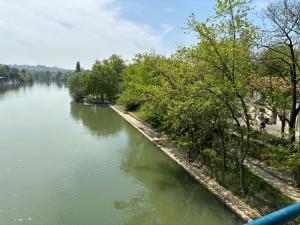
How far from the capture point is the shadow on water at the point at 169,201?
38.0ft

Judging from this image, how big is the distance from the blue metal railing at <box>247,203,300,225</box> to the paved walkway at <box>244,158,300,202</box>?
36.8 feet

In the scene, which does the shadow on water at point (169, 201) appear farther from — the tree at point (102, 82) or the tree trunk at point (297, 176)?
the tree at point (102, 82)

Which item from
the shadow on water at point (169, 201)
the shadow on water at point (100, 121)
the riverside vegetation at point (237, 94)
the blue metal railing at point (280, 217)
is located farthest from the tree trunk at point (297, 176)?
the shadow on water at point (100, 121)

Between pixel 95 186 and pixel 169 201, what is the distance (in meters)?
3.34

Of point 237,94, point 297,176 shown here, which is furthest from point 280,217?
point 297,176

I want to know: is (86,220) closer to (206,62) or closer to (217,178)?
(217,178)

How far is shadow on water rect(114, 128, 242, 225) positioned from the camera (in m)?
11.6

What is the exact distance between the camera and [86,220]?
11031 mm

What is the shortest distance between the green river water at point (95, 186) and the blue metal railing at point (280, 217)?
10298 mm

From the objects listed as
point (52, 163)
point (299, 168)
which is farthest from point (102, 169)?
point (299, 168)

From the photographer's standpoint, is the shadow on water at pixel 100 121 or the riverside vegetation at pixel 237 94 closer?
the riverside vegetation at pixel 237 94

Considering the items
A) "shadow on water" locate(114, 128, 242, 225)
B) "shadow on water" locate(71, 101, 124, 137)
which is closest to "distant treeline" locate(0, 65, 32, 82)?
"shadow on water" locate(71, 101, 124, 137)

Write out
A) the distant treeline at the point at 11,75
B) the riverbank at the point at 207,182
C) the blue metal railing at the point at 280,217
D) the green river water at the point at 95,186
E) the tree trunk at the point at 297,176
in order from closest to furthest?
1. the blue metal railing at the point at 280,217
2. the riverbank at the point at 207,182
3. the green river water at the point at 95,186
4. the tree trunk at the point at 297,176
5. the distant treeline at the point at 11,75

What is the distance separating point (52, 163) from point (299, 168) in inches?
474
